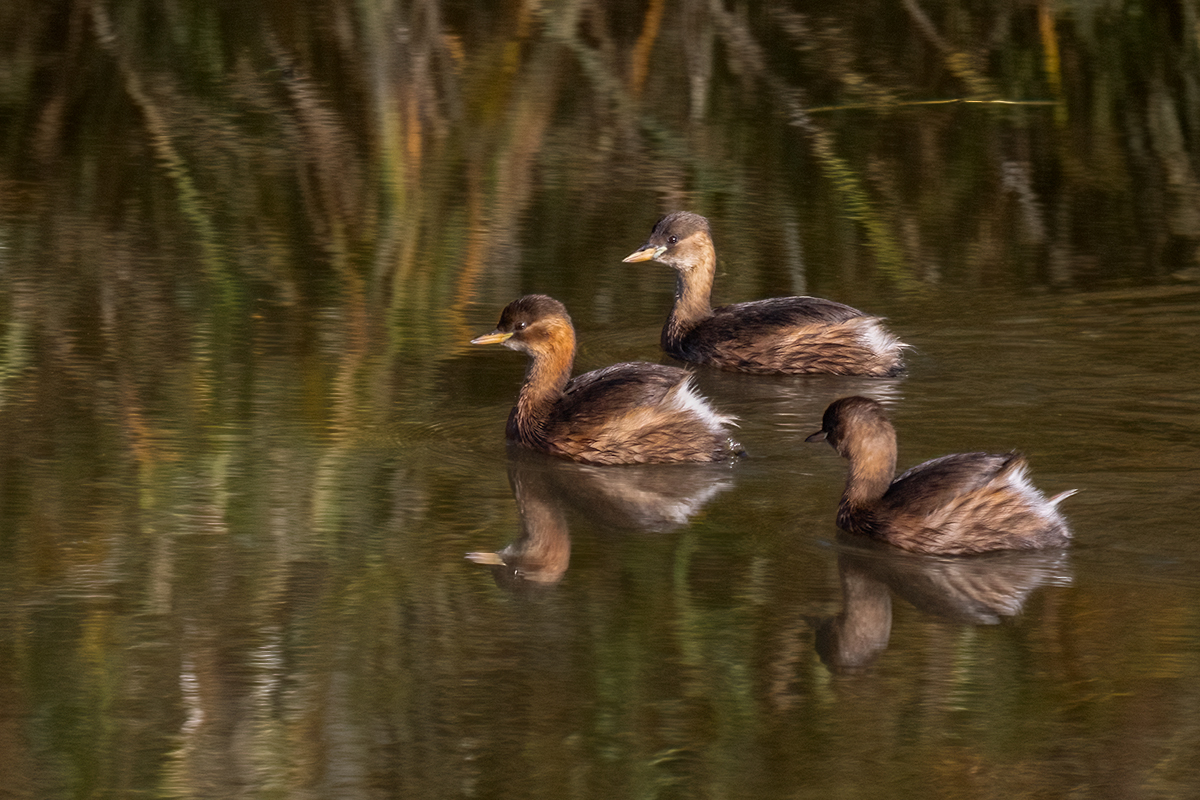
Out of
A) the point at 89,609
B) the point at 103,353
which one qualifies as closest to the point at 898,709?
the point at 89,609

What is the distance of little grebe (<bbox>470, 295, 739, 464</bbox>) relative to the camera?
746cm

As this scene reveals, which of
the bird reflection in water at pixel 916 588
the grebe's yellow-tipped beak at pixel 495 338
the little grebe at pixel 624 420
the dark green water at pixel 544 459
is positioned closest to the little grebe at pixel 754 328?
the dark green water at pixel 544 459

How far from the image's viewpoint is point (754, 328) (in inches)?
350

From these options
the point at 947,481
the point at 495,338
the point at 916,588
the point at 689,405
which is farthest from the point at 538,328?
the point at 916,588

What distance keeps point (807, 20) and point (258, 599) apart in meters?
11.3

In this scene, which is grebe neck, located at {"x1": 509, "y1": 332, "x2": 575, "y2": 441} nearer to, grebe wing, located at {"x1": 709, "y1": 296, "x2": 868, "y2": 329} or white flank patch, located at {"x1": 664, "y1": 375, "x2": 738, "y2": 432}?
white flank patch, located at {"x1": 664, "y1": 375, "x2": 738, "y2": 432}

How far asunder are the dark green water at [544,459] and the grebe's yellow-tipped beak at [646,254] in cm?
29

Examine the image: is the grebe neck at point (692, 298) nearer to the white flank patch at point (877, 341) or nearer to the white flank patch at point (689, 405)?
the white flank patch at point (877, 341)

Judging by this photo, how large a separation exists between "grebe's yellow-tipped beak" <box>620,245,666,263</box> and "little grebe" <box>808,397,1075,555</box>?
10.3 feet

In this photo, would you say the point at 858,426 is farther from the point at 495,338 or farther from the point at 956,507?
the point at 495,338

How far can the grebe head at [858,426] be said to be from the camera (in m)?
6.54

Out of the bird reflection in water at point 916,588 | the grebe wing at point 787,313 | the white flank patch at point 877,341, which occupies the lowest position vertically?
the bird reflection in water at point 916,588

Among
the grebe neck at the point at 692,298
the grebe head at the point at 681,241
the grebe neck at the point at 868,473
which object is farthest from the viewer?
the grebe head at the point at 681,241

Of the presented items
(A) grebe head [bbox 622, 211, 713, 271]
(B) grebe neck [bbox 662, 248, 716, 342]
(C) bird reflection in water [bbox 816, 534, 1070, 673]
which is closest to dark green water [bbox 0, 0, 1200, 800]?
(C) bird reflection in water [bbox 816, 534, 1070, 673]
